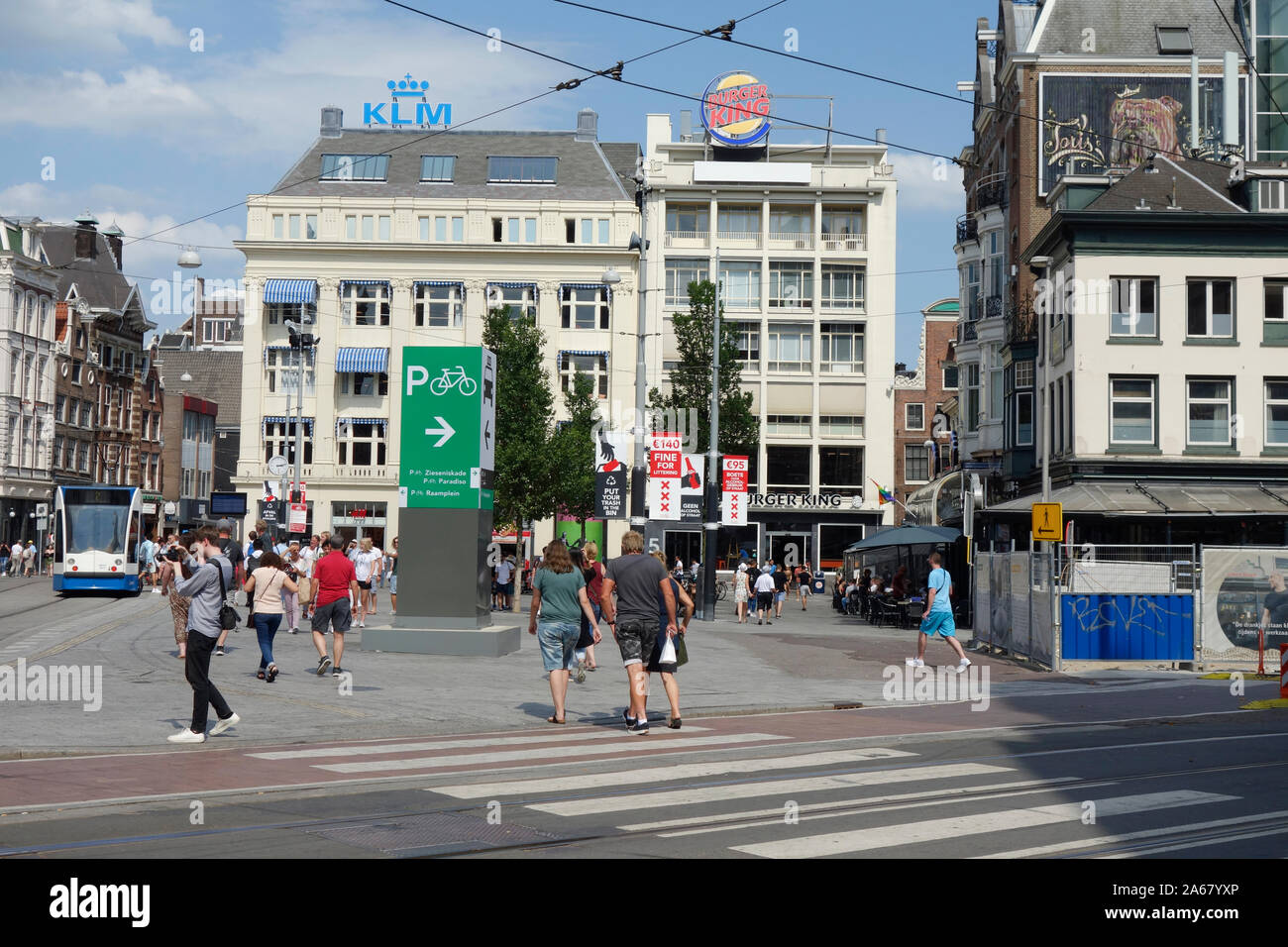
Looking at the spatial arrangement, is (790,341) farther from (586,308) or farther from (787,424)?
(586,308)

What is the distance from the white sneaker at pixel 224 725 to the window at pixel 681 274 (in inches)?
2312

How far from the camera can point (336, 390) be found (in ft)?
234

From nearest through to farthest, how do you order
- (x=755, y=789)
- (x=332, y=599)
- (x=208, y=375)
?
(x=755, y=789) < (x=332, y=599) < (x=208, y=375)

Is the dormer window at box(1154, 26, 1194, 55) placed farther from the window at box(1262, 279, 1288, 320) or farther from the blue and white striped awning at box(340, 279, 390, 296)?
the blue and white striped awning at box(340, 279, 390, 296)

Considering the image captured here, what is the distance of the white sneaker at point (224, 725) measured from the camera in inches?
505

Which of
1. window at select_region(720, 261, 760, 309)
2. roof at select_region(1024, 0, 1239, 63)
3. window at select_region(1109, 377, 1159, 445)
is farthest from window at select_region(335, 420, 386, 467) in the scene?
window at select_region(1109, 377, 1159, 445)

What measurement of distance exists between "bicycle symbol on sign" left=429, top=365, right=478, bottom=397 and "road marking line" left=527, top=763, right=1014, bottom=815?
12.8m

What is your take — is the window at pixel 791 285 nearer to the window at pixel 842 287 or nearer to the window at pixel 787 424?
the window at pixel 842 287

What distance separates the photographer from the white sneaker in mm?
12820

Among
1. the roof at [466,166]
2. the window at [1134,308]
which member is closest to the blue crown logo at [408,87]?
the roof at [466,166]

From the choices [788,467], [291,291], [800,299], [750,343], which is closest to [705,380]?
[788,467]

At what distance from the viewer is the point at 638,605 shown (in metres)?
13.4

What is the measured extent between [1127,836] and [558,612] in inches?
291
